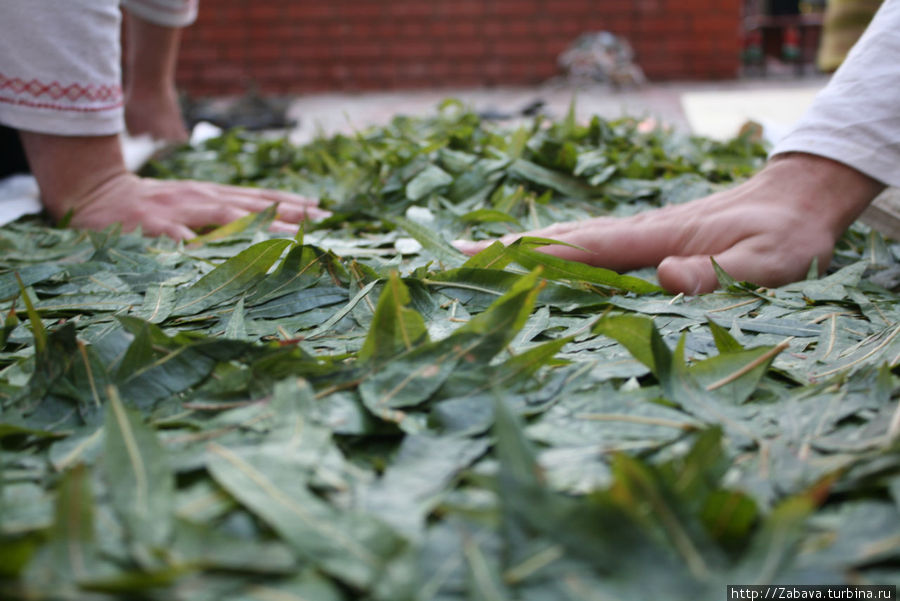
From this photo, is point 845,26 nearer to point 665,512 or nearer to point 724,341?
point 724,341

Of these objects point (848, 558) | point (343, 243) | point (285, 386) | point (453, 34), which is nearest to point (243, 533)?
point (285, 386)

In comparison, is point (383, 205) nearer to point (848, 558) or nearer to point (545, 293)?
point (545, 293)

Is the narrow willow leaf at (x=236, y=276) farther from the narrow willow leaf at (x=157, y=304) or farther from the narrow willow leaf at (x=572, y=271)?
the narrow willow leaf at (x=572, y=271)

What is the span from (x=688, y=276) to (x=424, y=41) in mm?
5418

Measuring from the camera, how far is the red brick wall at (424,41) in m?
5.75

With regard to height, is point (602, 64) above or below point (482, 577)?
below

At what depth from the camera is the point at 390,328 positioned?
0.61m

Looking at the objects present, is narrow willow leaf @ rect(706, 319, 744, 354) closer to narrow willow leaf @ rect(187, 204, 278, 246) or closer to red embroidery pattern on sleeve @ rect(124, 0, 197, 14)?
narrow willow leaf @ rect(187, 204, 278, 246)

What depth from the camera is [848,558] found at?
0.40m

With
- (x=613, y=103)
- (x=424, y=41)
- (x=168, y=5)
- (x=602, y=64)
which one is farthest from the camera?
(x=424, y=41)

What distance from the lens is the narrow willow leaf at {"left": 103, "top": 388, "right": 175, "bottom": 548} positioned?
42 cm

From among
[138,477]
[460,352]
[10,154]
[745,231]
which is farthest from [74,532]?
[10,154]

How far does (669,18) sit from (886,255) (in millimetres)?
5347

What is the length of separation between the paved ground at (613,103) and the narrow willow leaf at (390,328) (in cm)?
208
